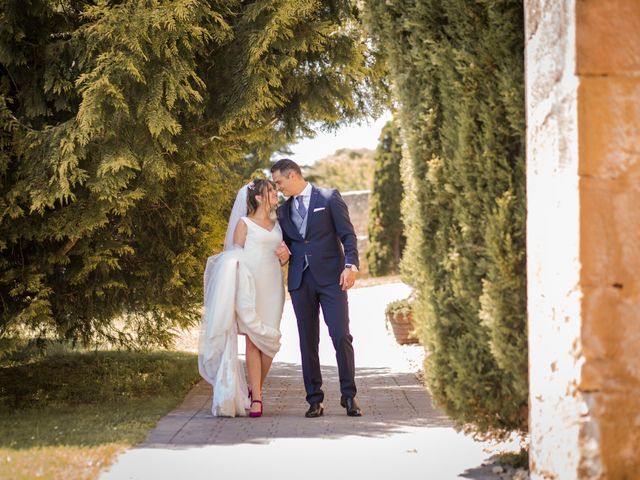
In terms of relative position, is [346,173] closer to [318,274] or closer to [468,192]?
[318,274]

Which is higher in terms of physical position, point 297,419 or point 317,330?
point 317,330

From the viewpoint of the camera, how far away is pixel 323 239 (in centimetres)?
781

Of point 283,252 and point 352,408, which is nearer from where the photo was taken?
point 352,408

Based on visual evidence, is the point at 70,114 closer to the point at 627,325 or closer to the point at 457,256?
the point at 457,256

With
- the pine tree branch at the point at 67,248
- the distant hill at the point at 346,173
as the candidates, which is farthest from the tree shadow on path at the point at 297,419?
the distant hill at the point at 346,173

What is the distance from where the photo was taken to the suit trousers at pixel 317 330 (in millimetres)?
7707

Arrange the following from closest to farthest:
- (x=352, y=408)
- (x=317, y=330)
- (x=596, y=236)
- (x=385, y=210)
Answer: (x=596, y=236) → (x=352, y=408) → (x=317, y=330) → (x=385, y=210)

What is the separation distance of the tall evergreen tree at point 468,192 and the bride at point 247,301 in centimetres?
252

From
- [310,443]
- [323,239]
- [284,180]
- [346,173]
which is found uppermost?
[346,173]

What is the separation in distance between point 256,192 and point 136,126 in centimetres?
119

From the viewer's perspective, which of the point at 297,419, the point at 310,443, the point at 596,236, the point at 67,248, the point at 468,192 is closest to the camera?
the point at 596,236

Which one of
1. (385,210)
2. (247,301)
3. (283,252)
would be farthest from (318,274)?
(385,210)

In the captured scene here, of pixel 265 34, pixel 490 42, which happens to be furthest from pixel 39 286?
pixel 490 42

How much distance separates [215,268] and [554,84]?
14.0ft
